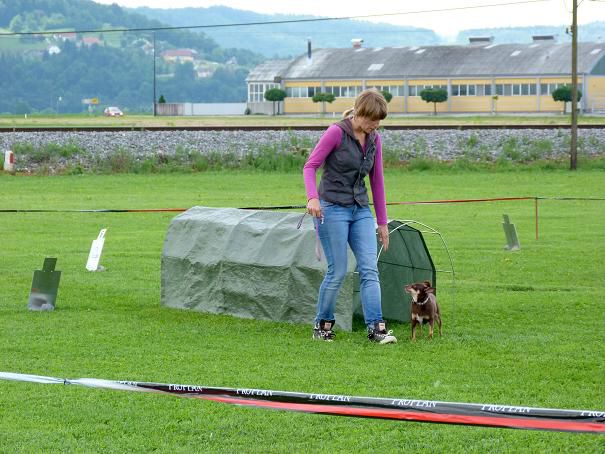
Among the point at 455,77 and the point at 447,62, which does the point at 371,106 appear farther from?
the point at 447,62

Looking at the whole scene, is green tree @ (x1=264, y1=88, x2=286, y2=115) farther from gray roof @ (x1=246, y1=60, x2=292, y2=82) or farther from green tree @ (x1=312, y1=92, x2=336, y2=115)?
gray roof @ (x1=246, y1=60, x2=292, y2=82)

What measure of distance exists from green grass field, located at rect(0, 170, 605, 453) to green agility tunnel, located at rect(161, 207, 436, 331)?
0.23 meters

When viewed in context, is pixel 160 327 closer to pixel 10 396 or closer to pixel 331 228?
pixel 331 228

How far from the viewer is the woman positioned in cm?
976

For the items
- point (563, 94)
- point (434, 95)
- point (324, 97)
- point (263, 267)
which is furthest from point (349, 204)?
point (324, 97)

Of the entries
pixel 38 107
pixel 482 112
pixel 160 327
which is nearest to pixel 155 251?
pixel 160 327

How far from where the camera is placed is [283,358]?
30.8 feet

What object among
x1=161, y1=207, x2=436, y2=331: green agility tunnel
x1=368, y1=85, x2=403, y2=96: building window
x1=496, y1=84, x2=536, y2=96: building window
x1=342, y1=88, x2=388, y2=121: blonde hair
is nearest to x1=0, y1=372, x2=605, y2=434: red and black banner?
x1=342, y1=88, x2=388, y2=121: blonde hair

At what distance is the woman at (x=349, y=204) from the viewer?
976 cm

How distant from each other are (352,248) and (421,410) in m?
4.44

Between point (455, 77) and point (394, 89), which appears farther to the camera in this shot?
point (394, 89)

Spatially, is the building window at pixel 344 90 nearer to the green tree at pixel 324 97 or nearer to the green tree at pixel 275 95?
the green tree at pixel 275 95

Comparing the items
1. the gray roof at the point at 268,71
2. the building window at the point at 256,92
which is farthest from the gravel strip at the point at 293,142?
the building window at the point at 256,92

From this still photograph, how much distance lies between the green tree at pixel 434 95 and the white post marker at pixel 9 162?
47.0m
